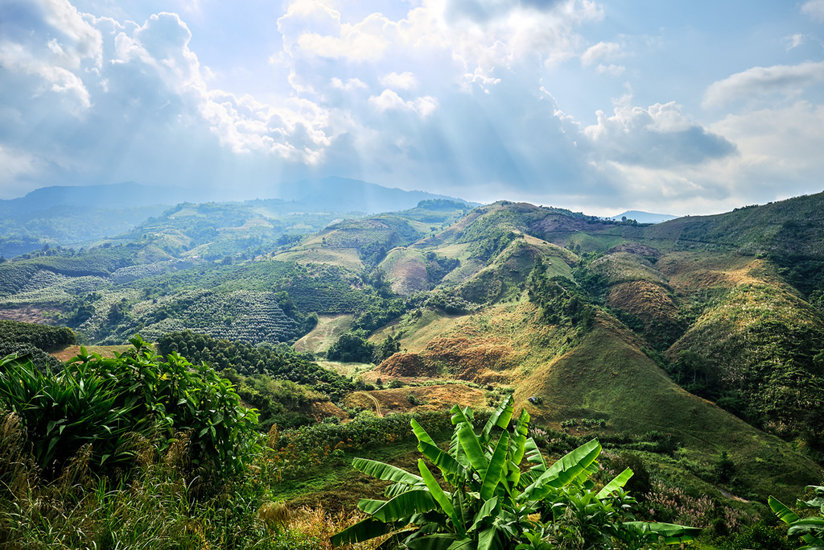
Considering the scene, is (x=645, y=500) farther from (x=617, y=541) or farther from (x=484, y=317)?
(x=484, y=317)

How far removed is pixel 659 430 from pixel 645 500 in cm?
1684

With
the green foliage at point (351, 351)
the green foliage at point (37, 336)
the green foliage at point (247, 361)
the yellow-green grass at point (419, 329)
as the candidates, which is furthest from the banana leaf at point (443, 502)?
the green foliage at point (351, 351)

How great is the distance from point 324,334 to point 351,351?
65.3ft

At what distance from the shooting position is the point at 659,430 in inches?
976

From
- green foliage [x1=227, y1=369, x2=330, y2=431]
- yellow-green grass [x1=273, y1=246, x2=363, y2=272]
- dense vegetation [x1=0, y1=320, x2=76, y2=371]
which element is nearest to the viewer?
green foliage [x1=227, y1=369, x2=330, y2=431]

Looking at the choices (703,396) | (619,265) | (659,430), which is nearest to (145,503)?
(659,430)

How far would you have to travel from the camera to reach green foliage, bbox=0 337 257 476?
3707mm

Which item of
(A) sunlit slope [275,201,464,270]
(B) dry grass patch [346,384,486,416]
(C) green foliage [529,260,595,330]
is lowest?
(B) dry grass patch [346,384,486,416]

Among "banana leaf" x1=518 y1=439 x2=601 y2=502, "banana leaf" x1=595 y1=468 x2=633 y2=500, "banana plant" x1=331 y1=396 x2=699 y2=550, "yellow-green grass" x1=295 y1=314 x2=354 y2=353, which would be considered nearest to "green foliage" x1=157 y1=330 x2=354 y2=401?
"banana plant" x1=331 y1=396 x2=699 y2=550

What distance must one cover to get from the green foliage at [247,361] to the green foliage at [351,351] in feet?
75.3

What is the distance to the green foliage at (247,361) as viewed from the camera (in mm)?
33122

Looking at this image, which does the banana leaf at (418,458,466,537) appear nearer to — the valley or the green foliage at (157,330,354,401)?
the valley

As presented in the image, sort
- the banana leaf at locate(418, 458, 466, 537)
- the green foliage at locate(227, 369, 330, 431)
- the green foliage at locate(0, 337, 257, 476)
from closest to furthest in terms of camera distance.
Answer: the banana leaf at locate(418, 458, 466, 537) → the green foliage at locate(0, 337, 257, 476) → the green foliage at locate(227, 369, 330, 431)

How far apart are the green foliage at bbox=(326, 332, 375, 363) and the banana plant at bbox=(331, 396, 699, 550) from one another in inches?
2317
